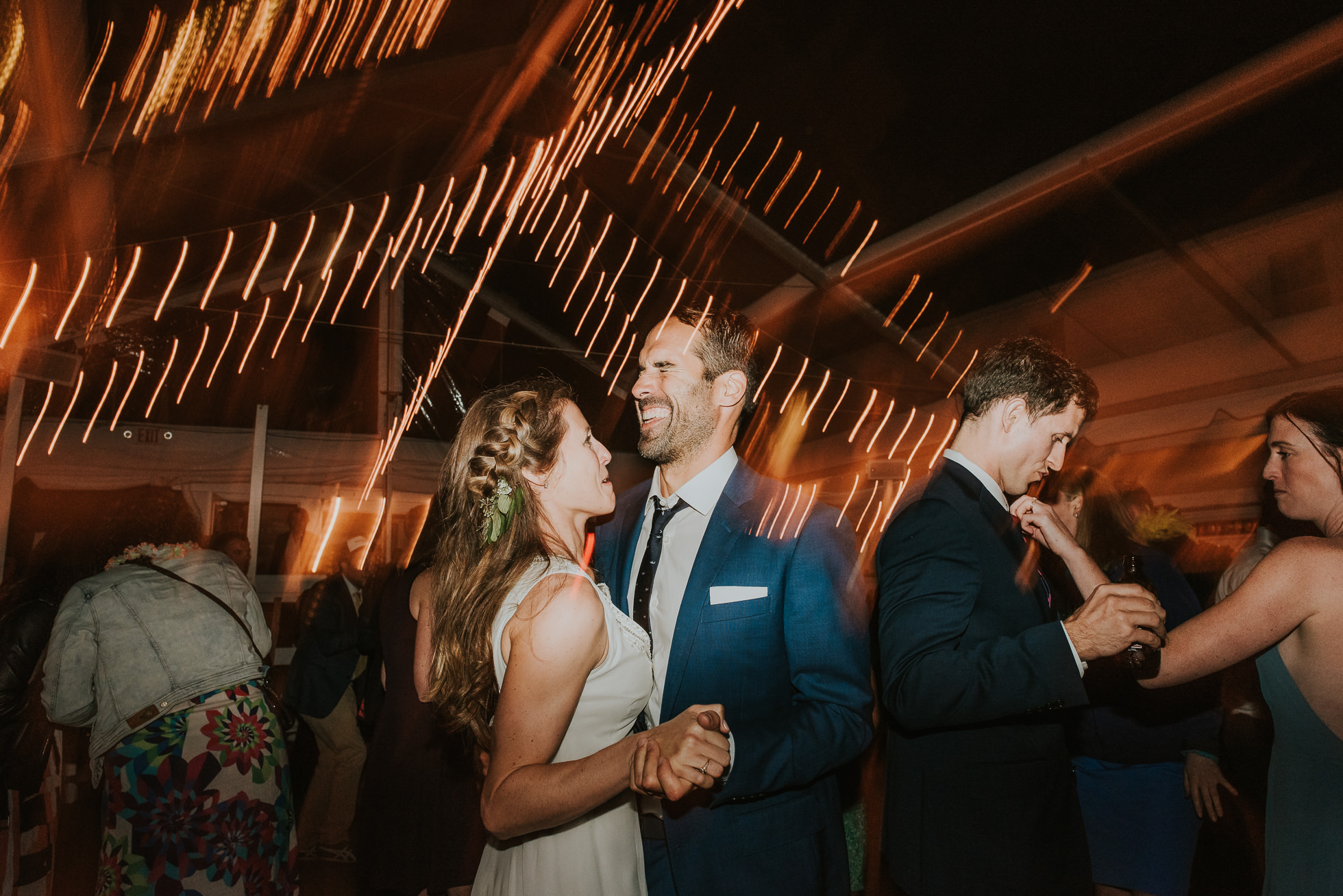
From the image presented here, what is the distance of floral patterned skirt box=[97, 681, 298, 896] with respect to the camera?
256 cm

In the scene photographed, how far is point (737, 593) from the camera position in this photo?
1647 millimetres

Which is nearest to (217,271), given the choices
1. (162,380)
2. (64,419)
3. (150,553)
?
(162,380)

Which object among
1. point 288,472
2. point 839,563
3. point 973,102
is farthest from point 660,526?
point 288,472

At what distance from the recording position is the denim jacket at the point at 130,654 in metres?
2.59

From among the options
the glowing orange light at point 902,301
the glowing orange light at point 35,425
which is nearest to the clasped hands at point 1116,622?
the glowing orange light at point 902,301

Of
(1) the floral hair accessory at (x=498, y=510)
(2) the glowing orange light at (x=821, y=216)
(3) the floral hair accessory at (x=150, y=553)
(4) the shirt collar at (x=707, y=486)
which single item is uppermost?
(2) the glowing orange light at (x=821, y=216)

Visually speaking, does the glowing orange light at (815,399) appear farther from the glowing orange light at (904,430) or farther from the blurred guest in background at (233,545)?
the blurred guest in background at (233,545)

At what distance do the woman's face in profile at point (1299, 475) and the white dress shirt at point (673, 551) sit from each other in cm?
140

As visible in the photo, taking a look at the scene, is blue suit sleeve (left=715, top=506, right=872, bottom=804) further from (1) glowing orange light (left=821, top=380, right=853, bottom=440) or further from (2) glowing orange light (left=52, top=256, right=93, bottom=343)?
(1) glowing orange light (left=821, top=380, right=853, bottom=440)

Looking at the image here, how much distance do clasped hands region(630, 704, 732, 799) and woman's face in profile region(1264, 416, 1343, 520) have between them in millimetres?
1669

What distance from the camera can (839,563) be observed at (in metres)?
1.66

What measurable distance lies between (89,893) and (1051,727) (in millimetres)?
4995

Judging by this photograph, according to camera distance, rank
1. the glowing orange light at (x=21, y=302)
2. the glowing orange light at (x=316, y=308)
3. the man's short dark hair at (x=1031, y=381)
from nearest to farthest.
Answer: the man's short dark hair at (x=1031, y=381), the glowing orange light at (x=21, y=302), the glowing orange light at (x=316, y=308)

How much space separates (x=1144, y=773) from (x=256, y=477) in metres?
6.44
